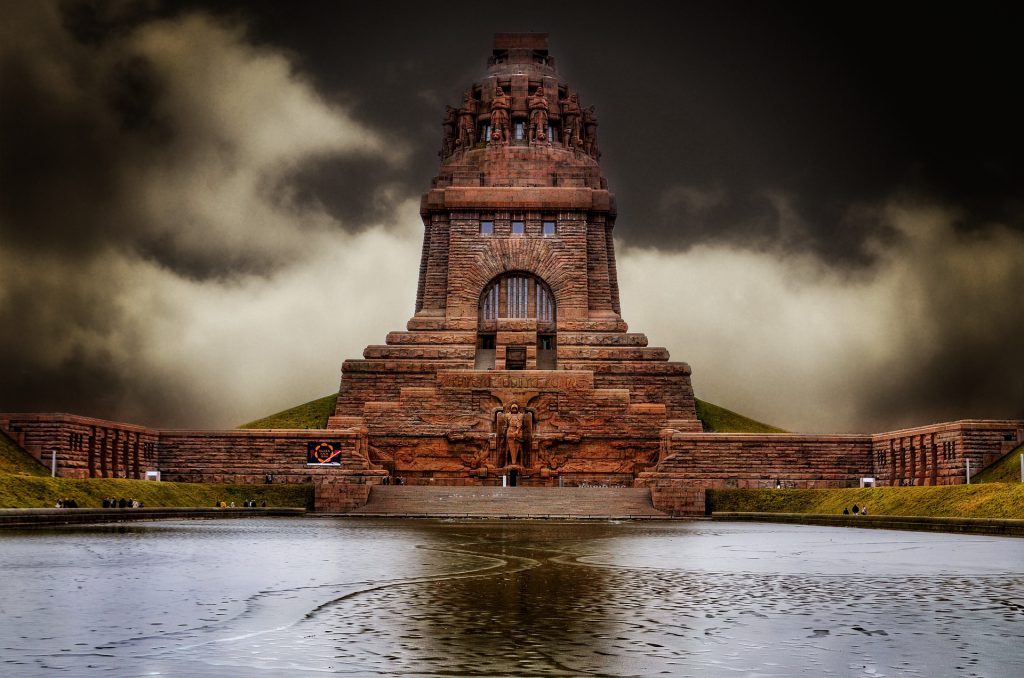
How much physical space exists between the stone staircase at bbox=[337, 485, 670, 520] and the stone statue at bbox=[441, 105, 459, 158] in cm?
2877

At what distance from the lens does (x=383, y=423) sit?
49750 mm

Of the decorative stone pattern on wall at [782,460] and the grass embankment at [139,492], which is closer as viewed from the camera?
the grass embankment at [139,492]

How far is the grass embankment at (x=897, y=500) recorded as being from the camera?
26375 millimetres

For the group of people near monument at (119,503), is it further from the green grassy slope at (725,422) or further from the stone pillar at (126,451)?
the green grassy slope at (725,422)

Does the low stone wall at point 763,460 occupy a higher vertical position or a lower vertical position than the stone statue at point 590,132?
lower

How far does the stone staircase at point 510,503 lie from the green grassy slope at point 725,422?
18.5 meters

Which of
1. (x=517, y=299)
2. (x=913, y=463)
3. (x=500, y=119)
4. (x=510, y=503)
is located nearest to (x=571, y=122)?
(x=500, y=119)

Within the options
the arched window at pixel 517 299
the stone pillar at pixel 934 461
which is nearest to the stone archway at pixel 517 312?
the arched window at pixel 517 299

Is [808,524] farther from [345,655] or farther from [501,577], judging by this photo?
[345,655]

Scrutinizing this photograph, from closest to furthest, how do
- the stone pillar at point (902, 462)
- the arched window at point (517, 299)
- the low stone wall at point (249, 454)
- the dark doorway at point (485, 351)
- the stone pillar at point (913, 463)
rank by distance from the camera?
1. the stone pillar at point (913, 463)
2. the stone pillar at point (902, 462)
3. the low stone wall at point (249, 454)
4. the dark doorway at point (485, 351)
5. the arched window at point (517, 299)

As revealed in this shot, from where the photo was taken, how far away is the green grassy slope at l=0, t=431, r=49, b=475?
37.6 m

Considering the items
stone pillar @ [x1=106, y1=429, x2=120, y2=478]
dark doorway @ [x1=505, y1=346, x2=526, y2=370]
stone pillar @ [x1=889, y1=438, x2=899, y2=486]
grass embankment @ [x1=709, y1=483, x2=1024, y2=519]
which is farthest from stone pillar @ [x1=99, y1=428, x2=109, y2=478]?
stone pillar @ [x1=889, y1=438, x2=899, y2=486]

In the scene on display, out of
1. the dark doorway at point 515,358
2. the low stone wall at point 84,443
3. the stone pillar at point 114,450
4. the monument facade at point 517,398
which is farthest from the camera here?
the dark doorway at point 515,358

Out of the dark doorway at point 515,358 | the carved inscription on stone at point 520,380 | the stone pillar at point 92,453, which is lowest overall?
the stone pillar at point 92,453
